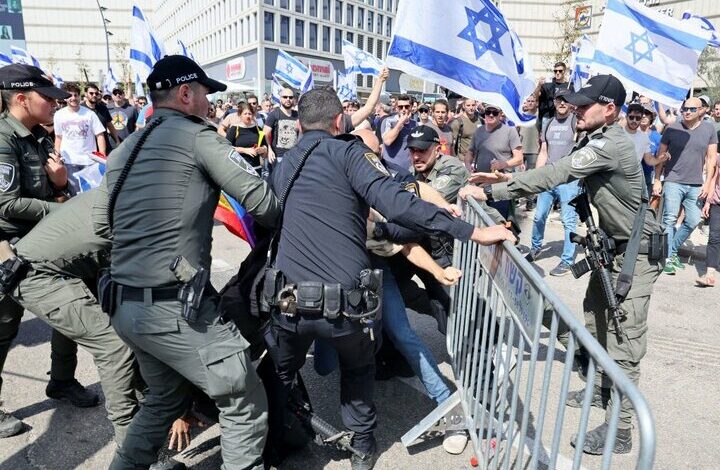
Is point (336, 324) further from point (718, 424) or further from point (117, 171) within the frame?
point (718, 424)

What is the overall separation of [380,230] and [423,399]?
1334 mm

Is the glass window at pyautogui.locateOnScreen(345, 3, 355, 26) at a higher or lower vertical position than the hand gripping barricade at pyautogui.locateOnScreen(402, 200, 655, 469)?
higher

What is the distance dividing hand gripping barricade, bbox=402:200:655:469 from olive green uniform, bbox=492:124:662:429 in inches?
17.6

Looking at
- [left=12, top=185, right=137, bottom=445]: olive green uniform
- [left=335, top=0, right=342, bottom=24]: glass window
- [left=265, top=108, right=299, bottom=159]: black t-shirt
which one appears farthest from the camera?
[left=335, top=0, right=342, bottom=24]: glass window

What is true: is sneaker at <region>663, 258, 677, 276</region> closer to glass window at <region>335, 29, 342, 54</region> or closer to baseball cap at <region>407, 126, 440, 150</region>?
baseball cap at <region>407, 126, 440, 150</region>

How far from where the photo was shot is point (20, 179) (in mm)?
3100

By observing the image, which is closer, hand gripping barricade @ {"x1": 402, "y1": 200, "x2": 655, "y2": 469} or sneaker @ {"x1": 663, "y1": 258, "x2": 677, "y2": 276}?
hand gripping barricade @ {"x1": 402, "y1": 200, "x2": 655, "y2": 469}

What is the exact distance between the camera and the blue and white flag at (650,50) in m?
4.81

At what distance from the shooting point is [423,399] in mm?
3516

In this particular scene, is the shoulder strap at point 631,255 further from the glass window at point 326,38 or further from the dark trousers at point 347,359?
the glass window at point 326,38

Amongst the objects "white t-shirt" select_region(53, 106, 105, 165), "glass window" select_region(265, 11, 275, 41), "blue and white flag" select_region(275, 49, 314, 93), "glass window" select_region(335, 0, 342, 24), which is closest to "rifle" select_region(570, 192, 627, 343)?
"white t-shirt" select_region(53, 106, 105, 165)

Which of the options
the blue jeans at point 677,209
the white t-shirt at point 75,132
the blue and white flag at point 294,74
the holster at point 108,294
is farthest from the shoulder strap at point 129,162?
the blue and white flag at point 294,74

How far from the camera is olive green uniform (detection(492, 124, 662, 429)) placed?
3010mm

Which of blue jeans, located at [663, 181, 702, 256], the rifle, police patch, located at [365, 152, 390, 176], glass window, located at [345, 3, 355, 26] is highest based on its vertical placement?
glass window, located at [345, 3, 355, 26]
